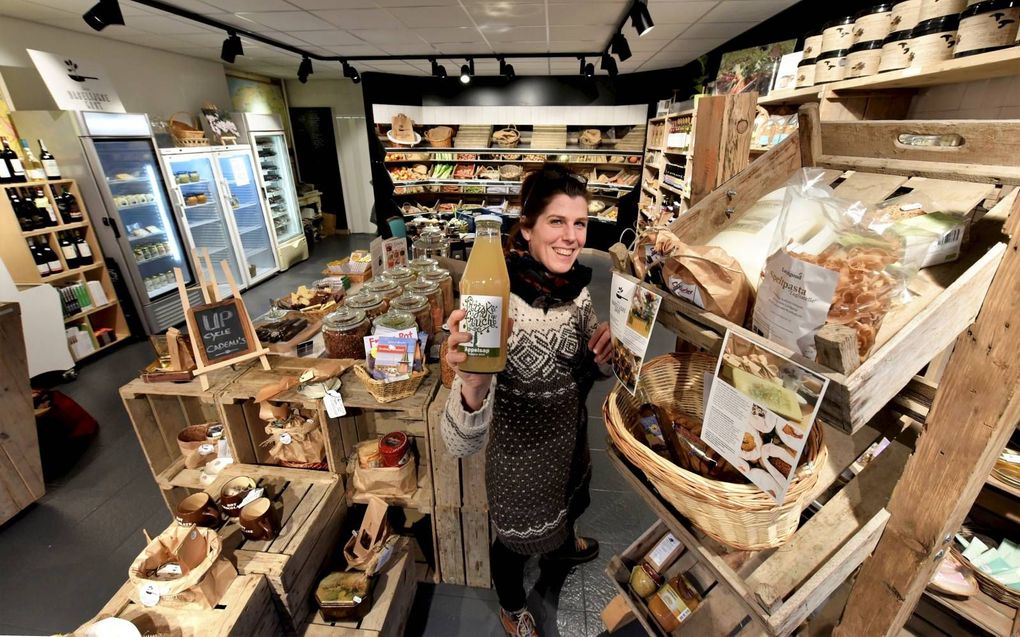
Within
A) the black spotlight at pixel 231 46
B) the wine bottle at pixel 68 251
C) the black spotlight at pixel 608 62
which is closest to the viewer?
the wine bottle at pixel 68 251

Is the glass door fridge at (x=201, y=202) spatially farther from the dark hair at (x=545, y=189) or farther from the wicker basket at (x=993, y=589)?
the wicker basket at (x=993, y=589)

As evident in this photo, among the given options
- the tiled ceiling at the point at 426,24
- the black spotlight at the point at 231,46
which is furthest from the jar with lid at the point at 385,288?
the black spotlight at the point at 231,46

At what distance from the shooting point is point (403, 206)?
320 inches

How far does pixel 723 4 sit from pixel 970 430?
4.21 metres

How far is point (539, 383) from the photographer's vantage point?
138cm

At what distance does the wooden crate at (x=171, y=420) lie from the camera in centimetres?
185

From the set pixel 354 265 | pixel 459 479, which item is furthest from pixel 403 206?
pixel 459 479

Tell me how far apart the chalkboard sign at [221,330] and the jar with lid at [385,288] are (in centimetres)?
62

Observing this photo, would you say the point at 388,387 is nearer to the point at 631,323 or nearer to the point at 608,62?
the point at 631,323

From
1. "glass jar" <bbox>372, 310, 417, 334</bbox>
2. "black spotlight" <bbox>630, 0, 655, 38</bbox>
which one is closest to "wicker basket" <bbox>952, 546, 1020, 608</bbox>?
"glass jar" <bbox>372, 310, 417, 334</bbox>

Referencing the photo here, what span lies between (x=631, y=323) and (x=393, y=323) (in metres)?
1.30

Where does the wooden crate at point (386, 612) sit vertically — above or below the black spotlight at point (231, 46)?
below

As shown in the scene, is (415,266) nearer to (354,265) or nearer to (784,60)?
(354,265)

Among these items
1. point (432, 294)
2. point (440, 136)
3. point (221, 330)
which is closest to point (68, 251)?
point (221, 330)
